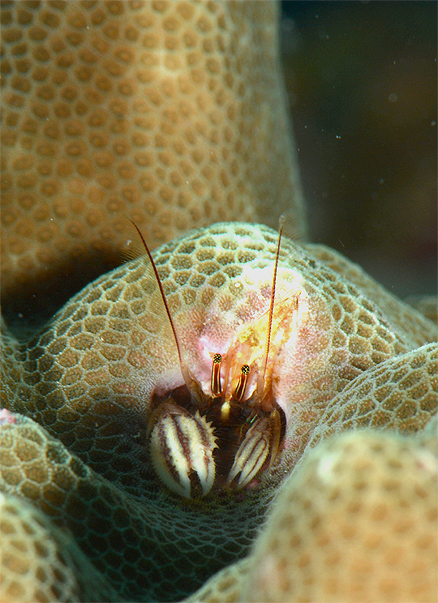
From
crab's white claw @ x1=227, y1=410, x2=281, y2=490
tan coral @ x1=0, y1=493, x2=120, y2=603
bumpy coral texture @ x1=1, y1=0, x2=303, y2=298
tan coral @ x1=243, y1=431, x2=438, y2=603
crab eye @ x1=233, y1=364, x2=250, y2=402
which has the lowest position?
crab's white claw @ x1=227, y1=410, x2=281, y2=490

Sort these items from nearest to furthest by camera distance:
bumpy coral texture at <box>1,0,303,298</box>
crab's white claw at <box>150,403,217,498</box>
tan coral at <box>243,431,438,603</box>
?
tan coral at <box>243,431,438,603</box> → crab's white claw at <box>150,403,217,498</box> → bumpy coral texture at <box>1,0,303,298</box>

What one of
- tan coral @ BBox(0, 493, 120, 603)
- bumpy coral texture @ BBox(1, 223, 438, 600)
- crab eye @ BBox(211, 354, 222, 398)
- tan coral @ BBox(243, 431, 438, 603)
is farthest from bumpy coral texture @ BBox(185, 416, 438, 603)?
crab eye @ BBox(211, 354, 222, 398)

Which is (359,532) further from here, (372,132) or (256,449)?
(372,132)

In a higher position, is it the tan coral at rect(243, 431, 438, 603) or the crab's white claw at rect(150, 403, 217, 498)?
the tan coral at rect(243, 431, 438, 603)

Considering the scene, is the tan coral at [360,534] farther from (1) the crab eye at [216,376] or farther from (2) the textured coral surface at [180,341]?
(1) the crab eye at [216,376]

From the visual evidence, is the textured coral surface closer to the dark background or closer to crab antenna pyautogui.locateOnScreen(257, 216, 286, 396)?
crab antenna pyautogui.locateOnScreen(257, 216, 286, 396)

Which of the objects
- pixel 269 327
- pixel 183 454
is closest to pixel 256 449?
pixel 183 454

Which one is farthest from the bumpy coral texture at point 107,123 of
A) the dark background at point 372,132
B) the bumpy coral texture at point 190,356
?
the dark background at point 372,132
